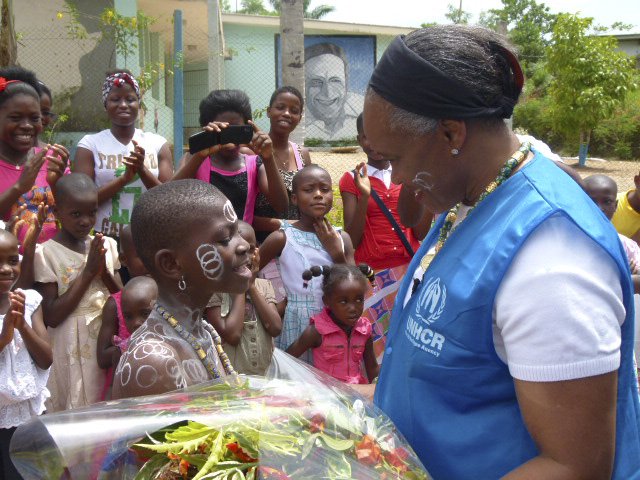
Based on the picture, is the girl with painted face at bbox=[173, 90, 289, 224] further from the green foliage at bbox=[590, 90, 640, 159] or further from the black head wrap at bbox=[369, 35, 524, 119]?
the green foliage at bbox=[590, 90, 640, 159]

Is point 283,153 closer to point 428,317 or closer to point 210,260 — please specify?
point 210,260

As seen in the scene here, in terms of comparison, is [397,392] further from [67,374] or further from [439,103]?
[67,374]

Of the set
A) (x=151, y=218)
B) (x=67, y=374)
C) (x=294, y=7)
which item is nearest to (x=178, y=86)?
(x=294, y=7)

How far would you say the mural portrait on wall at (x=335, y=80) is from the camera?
2102cm

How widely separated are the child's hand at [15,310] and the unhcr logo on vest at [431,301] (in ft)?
7.28

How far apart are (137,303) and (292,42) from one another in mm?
4404

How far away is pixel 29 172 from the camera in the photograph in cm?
396

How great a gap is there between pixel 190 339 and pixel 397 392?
668 millimetres

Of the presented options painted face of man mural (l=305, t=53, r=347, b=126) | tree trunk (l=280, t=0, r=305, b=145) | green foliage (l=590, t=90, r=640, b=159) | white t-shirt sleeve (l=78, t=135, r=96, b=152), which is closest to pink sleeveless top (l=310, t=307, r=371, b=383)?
white t-shirt sleeve (l=78, t=135, r=96, b=152)

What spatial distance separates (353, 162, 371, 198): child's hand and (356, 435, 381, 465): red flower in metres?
3.29

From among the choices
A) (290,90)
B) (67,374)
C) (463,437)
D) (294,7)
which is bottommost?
(67,374)

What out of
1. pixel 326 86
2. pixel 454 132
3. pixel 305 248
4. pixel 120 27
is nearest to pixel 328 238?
pixel 305 248

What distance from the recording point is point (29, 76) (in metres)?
4.94

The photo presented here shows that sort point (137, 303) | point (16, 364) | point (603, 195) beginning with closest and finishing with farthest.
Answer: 1. point (16, 364)
2. point (137, 303)
3. point (603, 195)
